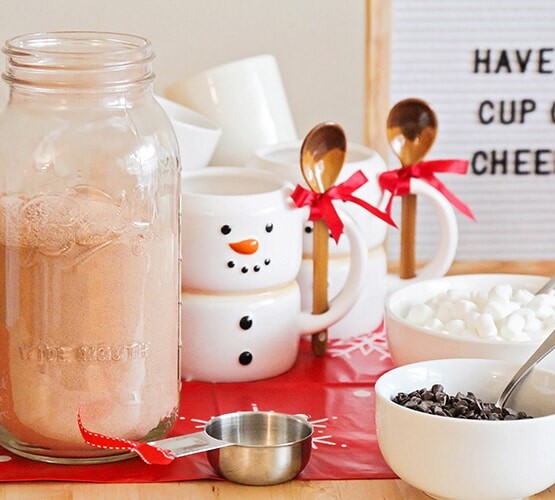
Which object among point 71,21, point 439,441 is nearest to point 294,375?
point 439,441

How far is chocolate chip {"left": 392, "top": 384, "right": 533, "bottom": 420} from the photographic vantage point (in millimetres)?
809

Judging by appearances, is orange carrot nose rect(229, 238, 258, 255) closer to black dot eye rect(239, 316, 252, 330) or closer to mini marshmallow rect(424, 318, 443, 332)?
black dot eye rect(239, 316, 252, 330)

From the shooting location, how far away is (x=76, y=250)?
0.84m

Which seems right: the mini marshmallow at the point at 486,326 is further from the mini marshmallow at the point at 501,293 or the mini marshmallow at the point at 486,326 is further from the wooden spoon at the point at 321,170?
the wooden spoon at the point at 321,170

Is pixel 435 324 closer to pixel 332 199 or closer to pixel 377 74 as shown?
pixel 332 199

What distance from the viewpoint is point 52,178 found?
33.5 inches

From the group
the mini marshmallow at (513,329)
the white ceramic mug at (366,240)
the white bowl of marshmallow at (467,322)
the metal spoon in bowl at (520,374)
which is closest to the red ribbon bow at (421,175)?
the white ceramic mug at (366,240)

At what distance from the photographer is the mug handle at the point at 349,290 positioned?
3.56ft

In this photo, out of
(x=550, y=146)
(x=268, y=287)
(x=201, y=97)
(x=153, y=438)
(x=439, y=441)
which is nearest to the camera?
(x=439, y=441)

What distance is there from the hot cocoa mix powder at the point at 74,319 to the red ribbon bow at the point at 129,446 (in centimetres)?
1

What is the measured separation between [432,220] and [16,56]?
622mm

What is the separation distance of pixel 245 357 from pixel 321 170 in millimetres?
179

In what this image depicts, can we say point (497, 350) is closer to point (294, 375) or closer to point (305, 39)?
point (294, 375)

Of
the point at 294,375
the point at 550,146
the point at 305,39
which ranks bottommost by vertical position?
the point at 294,375
